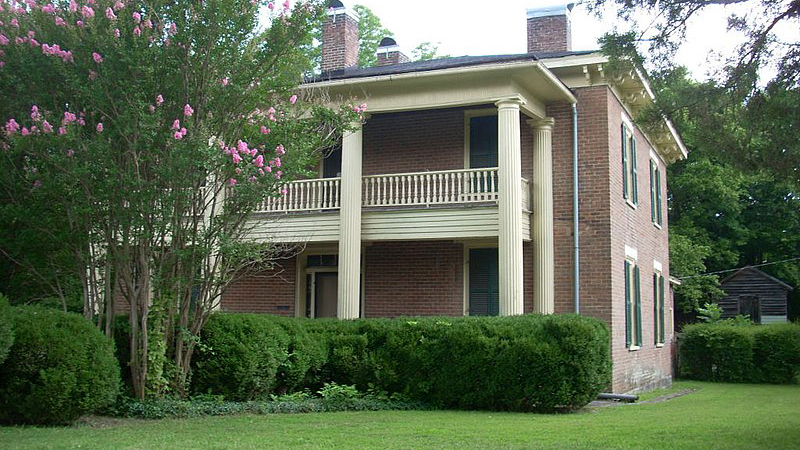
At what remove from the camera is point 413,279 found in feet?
59.3

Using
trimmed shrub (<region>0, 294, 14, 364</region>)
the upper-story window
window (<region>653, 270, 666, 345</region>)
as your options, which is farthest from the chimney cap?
trimmed shrub (<region>0, 294, 14, 364</region>)

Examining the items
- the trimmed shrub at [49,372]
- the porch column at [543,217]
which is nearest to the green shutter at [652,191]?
the porch column at [543,217]

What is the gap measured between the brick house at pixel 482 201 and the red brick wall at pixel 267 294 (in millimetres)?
47

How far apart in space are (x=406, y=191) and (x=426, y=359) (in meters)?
5.58

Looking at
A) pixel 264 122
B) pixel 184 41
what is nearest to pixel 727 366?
pixel 264 122

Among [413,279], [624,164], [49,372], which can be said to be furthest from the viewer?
[624,164]

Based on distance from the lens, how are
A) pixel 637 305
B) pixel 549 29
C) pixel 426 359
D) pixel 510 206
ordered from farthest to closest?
pixel 549 29 → pixel 637 305 → pixel 510 206 → pixel 426 359

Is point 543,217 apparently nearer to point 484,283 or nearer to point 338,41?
point 484,283

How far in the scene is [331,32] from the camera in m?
20.9

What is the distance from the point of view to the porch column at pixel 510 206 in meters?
15.2

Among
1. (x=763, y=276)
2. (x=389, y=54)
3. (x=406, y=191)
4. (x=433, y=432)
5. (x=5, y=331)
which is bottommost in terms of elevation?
(x=433, y=432)

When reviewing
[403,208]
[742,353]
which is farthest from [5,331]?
[742,353]

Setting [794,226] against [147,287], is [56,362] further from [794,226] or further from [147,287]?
[794,226]

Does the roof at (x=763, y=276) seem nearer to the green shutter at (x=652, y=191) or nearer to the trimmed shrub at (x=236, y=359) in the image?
the green shutter at (x=652, y=191)
